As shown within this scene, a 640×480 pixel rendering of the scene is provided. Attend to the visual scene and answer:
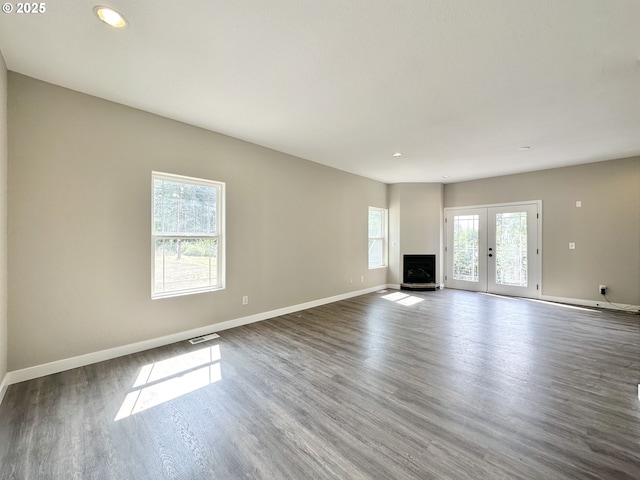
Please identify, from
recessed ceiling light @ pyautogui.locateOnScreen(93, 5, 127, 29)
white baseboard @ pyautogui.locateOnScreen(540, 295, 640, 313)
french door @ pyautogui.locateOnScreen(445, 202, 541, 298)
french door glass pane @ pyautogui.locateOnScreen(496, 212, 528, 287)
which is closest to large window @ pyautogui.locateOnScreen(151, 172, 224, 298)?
recessed ceiling light @ pyautogui.locateOnScreen(93, 5, 127, 29)

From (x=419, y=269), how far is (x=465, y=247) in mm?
1238

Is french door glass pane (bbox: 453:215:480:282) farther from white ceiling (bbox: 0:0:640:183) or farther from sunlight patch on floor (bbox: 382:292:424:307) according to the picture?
white ceiling (bbox: 0:0:640:183)

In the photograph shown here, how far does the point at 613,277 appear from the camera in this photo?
4871 millimetres

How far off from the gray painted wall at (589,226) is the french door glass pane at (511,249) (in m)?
0.34

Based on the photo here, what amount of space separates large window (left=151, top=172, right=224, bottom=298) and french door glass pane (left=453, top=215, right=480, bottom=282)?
5756 millimetres

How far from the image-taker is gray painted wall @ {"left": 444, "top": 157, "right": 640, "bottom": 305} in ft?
15.5

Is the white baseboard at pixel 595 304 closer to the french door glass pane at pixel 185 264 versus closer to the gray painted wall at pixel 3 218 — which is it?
the french door glass pane at pixel 185 264

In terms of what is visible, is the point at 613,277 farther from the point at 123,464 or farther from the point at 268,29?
the point at 123,464

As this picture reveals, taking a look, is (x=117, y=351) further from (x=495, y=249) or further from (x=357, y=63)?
(x=495, y=249)

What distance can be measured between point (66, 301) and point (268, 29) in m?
3.05

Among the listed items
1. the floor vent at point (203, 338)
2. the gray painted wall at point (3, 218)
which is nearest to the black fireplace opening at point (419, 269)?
the floor vent at point (203, 338)

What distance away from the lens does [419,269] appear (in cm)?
688

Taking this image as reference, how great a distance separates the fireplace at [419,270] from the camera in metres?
6.85

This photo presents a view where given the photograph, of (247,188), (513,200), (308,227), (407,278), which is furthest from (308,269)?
(513,200)
